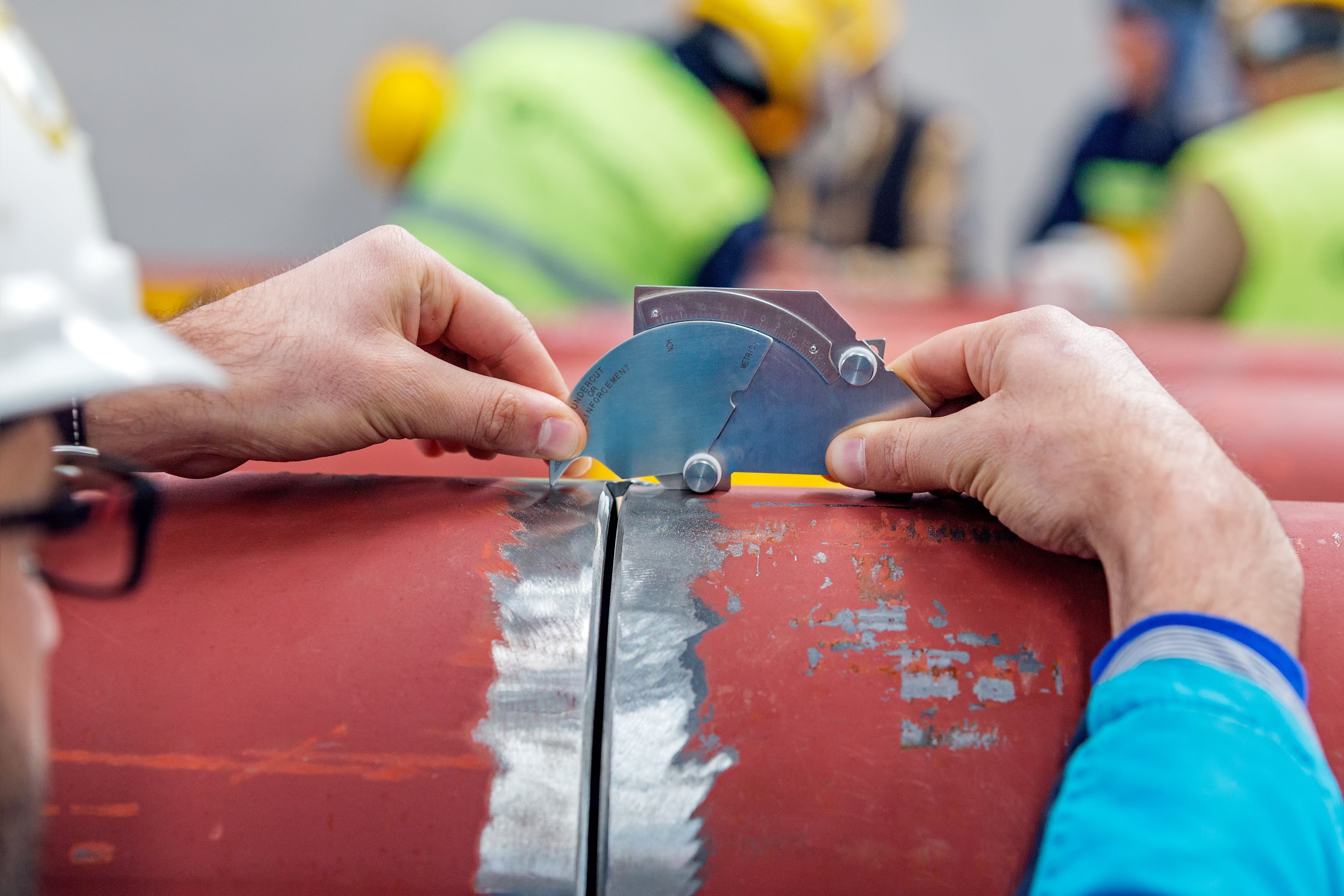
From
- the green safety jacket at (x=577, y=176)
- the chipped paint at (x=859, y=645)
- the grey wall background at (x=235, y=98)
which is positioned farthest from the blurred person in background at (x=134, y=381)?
the grey wall background at (x=235, y=98)

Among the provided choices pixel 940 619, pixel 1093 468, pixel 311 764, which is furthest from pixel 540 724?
pixel 1093 468

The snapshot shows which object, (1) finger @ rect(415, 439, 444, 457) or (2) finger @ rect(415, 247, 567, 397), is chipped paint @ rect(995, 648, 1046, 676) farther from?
(1) finger @ rect(415, 439, 444, 457)

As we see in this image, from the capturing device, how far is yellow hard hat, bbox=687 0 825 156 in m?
1.79

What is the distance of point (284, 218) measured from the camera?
10.9 ft

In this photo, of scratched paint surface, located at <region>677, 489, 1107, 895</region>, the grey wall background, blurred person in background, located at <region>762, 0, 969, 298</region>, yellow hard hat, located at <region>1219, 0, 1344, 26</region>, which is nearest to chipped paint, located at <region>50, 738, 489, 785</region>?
scratched paint surface, located at <region>677, 489, 1107, 895</region>

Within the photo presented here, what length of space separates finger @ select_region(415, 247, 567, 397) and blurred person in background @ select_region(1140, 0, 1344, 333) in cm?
129

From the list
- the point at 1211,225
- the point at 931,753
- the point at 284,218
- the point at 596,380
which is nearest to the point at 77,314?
the point at 596,380

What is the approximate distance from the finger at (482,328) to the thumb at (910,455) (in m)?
0.21

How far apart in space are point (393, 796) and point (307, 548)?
0.15 m

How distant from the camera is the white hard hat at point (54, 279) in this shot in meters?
0.42

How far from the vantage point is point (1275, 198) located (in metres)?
1.46

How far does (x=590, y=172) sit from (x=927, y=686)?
1183 mm

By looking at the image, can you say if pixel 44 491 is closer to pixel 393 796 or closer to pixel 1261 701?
pixel 393 796

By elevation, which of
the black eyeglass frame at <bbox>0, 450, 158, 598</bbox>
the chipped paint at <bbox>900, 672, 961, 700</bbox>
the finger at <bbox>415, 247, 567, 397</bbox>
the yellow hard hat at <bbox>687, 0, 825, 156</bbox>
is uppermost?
the yellow hard hat at <bbox>687, 0, 825, 156</bbox>
